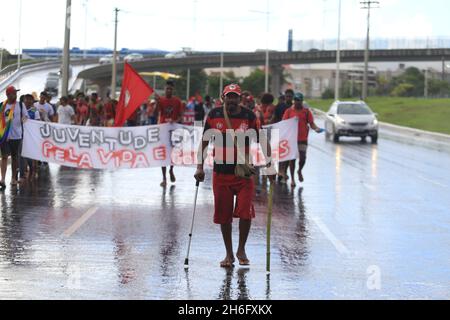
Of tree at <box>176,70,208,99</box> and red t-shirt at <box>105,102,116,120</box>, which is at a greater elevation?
tree at <box>176,70,208,99</box>

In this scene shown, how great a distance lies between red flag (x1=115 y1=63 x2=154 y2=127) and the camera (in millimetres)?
20547

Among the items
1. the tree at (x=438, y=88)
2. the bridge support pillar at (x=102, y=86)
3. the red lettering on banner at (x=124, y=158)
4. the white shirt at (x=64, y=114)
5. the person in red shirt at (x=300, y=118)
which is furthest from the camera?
the tree at (x=438, y=88)

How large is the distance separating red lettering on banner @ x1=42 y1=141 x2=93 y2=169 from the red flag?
5.62 ft

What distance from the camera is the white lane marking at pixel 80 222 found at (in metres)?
12.6

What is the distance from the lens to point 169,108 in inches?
766

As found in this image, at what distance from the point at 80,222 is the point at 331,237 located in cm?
342

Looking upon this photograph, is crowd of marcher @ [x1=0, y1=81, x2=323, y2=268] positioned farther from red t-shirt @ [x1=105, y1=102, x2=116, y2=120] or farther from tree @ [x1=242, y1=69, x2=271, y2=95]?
tree @ [x1=242, y1=69, x2=271, y2=95]

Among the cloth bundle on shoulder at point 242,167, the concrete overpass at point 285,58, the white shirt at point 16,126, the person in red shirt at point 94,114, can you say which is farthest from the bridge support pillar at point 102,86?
the cloth bundle on shoulder at point 242,167

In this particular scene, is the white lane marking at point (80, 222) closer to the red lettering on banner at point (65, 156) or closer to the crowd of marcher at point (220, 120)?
the crowd of marcher at point (220, 120)

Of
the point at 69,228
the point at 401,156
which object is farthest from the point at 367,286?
the point at 401,156

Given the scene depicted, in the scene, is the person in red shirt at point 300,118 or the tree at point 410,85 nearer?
the person in red shirt at point 300,118

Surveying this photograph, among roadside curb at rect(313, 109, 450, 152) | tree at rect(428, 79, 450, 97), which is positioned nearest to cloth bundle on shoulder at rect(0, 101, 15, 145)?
roadside curb at rect(313, 109, 450, 152)

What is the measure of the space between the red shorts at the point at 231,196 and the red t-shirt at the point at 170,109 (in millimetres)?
9093

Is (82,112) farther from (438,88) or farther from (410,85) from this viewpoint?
(410,85)
